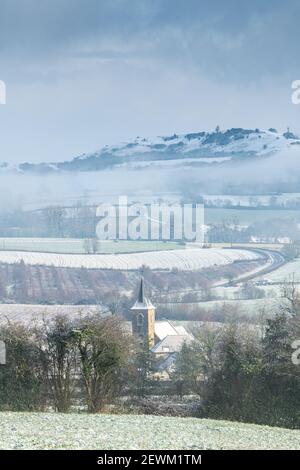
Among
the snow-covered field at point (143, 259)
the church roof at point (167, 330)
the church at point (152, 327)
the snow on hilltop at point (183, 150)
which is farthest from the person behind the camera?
the snow on hilltop at point (183, 150)

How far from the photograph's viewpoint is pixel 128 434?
13.0 metres

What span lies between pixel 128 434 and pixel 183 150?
460ft

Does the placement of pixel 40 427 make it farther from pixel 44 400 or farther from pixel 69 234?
pixel 69 234

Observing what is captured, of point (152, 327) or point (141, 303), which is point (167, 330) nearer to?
point (152, 327)

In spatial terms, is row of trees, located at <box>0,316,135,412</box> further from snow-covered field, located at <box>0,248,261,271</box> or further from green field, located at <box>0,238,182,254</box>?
green field, located at <box>0,238,182,254</box>

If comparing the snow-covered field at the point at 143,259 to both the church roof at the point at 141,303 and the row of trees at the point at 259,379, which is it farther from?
the row of trees at the point at 259,379

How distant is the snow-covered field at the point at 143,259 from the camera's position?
87.5 meters

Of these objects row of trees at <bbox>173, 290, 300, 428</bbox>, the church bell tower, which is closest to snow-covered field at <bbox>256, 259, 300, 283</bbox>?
the church bell tower

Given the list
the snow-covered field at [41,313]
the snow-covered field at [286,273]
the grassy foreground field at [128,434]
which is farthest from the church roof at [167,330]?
the grassy foreground field at [128,434]

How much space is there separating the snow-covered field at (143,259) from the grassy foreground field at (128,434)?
2767 inches

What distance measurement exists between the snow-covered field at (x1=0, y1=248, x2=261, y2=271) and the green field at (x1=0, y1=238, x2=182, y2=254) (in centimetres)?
221

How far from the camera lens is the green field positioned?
311ft

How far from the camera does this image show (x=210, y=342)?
23094 millimetres

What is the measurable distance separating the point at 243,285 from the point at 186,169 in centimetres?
7337
